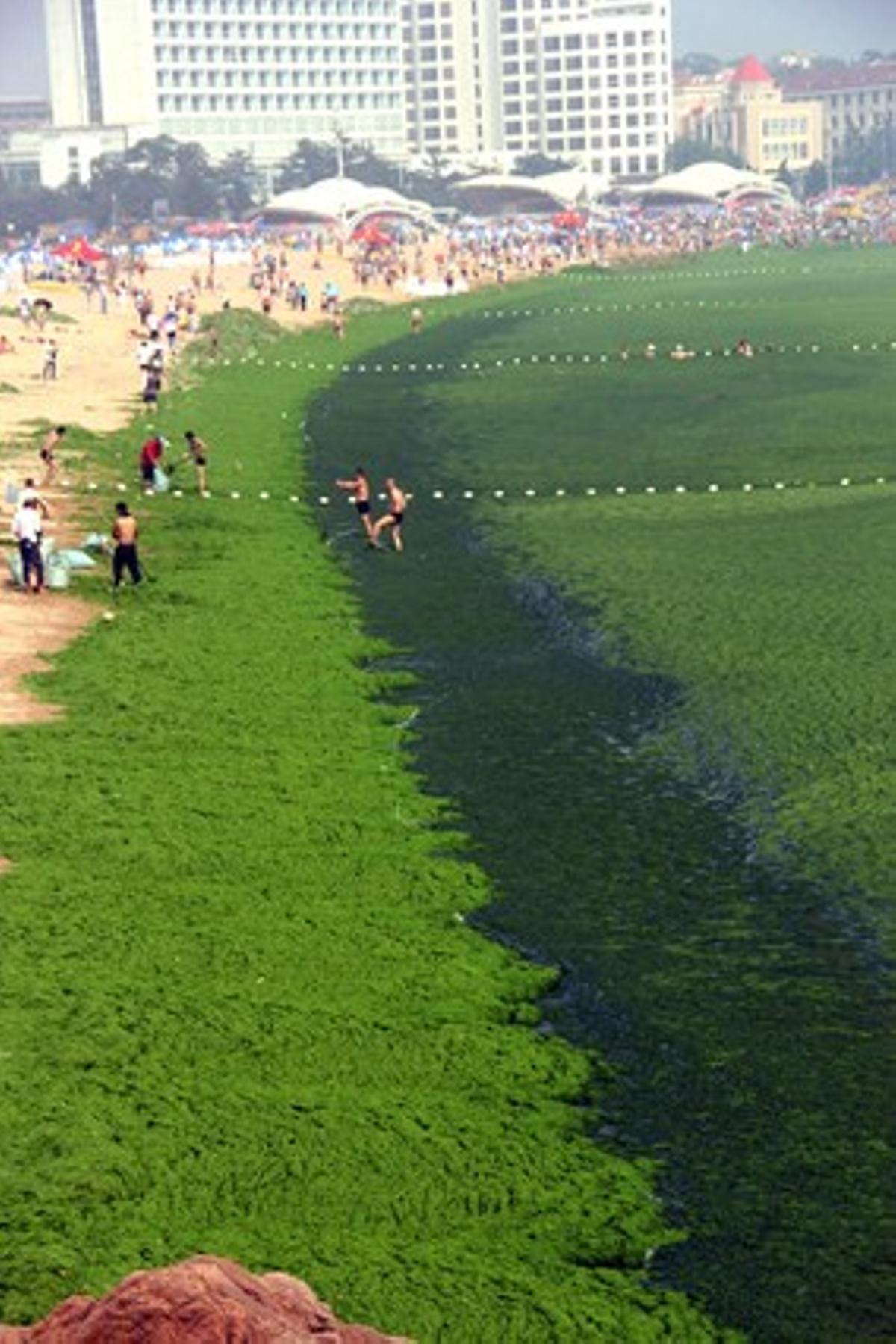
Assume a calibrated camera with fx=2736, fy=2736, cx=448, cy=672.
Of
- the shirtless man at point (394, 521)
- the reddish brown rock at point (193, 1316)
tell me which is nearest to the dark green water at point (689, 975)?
the reddish brown rock at point (193, 1316)

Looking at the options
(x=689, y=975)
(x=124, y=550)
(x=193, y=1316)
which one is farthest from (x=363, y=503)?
(x=193, y=1316)

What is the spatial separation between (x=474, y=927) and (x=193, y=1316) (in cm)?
1496

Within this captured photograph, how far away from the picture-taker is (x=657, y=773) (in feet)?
120

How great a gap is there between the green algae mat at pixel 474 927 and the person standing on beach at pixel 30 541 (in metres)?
2.41

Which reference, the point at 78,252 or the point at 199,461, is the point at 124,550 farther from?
the point at 78,252

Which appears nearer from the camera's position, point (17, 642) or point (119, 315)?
point (17, 642)

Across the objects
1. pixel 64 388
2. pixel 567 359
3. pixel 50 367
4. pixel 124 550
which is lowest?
pixel 567 359

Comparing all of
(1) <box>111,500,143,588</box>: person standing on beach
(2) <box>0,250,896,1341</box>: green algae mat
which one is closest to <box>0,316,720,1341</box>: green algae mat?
(2) <box>0,250,896,1341</box>: green algae mat

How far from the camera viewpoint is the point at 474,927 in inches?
1166

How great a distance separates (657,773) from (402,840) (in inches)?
188

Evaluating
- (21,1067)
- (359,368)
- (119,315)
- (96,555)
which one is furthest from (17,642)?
(119,315)

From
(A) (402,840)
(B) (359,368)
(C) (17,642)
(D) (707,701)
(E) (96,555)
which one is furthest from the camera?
(B) (359,368)

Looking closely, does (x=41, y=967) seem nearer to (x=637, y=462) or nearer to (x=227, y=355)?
(x=637, y=462)

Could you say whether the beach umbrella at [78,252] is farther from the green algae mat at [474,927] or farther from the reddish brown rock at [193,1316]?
the reddish brown rock at [193,1316]
